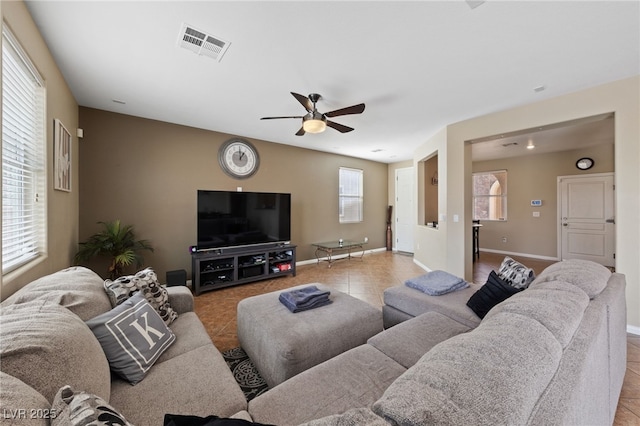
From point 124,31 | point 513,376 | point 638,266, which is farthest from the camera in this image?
point 638,266

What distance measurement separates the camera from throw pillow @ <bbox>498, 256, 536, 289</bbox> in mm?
1858

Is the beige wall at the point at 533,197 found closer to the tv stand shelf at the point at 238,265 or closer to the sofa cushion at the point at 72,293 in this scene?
the tv stand shelf at the point at 238,265

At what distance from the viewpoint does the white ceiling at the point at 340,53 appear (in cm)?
169

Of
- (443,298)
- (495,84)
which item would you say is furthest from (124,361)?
(495,84)

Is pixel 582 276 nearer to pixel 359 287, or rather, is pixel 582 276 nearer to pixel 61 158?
pixel 359 287

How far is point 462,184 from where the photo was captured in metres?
3.78

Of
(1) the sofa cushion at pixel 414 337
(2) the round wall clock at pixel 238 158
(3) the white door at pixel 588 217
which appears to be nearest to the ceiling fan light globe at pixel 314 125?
(2) the round wall clock at pixel 238 158

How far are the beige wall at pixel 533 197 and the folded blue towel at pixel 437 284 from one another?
523 cm

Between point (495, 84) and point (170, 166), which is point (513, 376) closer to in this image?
point (495, 84)

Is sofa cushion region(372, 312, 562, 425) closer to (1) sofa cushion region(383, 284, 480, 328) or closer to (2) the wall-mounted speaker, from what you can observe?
(1) sofa cushion region(383, 284, 480, 328)

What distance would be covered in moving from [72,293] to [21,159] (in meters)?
1.20

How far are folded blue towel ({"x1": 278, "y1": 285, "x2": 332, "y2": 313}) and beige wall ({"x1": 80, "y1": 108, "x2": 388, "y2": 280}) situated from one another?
2.67 m

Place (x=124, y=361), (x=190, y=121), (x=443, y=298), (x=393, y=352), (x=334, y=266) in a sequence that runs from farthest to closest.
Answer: (x=334, y=266) → (x=190, y=121) → (x=443, y=298) → (x=393, y=352) → (x=124, y=361)

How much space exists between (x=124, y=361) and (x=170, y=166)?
330 cm
